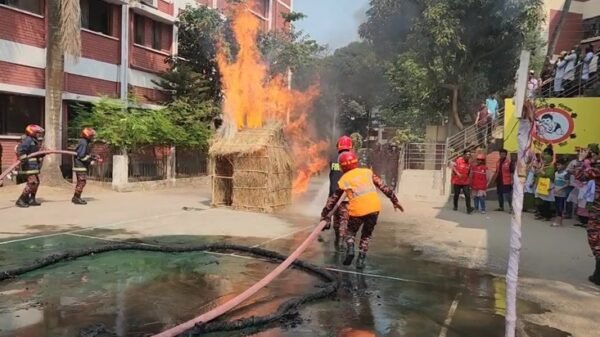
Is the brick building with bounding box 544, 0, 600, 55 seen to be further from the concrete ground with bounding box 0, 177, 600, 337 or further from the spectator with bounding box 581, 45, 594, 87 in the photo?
the concrete ground with bounding box 0, 177, 600, 337

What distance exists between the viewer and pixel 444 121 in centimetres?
2464

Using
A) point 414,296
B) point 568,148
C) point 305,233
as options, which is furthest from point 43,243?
point 568,148

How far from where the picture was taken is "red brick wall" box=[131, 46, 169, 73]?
69.7ft

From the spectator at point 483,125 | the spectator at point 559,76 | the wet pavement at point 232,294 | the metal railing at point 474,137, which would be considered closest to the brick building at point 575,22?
the metal railing at point 474,137

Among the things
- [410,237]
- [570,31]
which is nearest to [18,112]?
[410,237]

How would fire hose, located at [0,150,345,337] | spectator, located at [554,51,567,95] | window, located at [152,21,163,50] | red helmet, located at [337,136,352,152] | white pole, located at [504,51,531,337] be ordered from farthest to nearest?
window, located at [152,21,163,50] < spectator, located at [554,51,567,95] < red helmet, located at [337,136,352,152] < fire hose, located at [0,150,345,337] < white pole, located at [504,51,531,337]

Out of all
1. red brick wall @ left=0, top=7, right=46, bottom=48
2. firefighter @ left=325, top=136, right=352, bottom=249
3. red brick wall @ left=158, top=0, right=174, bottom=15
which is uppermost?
red brick wall @ left=158, top=0, right=174, bottom=15

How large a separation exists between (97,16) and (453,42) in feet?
42.1

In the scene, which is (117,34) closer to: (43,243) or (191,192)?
(191,192)

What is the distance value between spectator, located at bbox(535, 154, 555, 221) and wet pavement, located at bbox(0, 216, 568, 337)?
19.6 ft

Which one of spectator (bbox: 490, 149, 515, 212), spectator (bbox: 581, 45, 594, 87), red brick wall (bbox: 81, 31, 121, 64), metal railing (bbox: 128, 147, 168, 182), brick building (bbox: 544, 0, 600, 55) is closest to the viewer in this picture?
spectator (bbox: 490, 149, 515, 212)

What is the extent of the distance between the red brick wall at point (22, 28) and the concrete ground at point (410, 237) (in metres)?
4.81

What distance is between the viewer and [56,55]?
15.5m

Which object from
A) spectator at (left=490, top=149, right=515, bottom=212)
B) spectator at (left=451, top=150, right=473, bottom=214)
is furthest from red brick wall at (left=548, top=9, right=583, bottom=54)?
spectator at (left=451, top=150, right=473, bottom=214)
